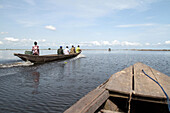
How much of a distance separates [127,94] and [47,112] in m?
2.66

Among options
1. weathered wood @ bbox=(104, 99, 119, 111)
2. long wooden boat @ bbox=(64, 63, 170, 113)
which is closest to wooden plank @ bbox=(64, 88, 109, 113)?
long wooden boat @ bbox=(64, 63, 170, 113)

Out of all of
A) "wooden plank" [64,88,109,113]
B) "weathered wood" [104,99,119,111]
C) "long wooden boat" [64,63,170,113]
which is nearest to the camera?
"wooden plank" [64,88,109,113]

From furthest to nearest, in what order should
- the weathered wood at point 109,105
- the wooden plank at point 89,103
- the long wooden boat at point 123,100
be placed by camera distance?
the weathered wood at point 109,105 < the long wooden boat at point 123,100 < the wooden plank at point 89,103

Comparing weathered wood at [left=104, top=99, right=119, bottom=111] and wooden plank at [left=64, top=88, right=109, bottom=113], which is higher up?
wooden plank at [left=64, top=88, right=109, bottom=113]

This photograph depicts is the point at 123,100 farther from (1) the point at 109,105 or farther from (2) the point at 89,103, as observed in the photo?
(2) the point at 89,103

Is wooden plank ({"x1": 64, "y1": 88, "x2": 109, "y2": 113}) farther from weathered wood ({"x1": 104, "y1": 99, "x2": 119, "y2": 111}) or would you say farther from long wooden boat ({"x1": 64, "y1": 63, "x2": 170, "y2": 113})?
weathered wood ({"x1": 104, "y1": 99, "x2": 119, "y2": 111})

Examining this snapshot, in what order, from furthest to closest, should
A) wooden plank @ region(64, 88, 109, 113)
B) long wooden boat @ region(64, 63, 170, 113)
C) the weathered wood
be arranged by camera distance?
the weathered wood < long wooden boat @ region(64, 63, 170, 113) < wooden plank @ region(64, 88, 109, 113)

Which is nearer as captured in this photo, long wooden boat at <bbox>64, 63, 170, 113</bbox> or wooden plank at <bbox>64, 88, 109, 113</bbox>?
wooden plank at <bbox>64, 88, 109, 113</bbox>

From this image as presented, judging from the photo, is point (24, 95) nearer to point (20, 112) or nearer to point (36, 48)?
point (20, 112)

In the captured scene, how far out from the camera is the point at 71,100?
5.12 m

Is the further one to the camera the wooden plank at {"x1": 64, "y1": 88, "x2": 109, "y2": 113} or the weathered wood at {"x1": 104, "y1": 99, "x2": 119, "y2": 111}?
the weathered wood at {"x1": 104, "y1": 99, "x2": 119, "y2": 111}

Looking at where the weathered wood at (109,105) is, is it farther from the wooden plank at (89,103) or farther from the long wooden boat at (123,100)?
the wooden plank at (89,103)

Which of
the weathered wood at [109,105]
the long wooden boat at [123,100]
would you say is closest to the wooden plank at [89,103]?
the long wooden boat at [123,100]

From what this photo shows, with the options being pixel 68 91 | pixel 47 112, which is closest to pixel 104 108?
pixel 47 112
